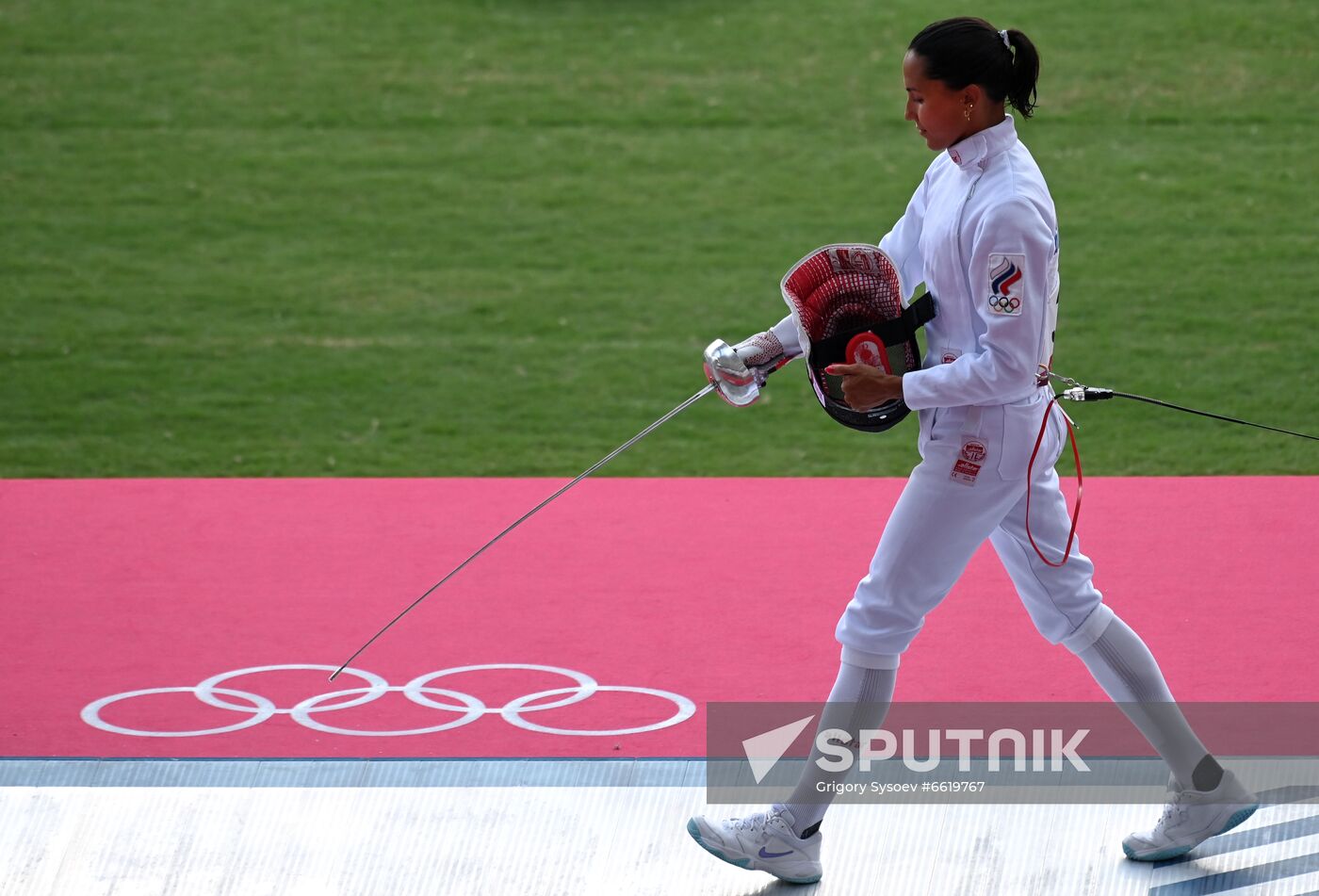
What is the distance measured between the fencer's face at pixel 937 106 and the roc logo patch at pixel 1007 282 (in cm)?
26

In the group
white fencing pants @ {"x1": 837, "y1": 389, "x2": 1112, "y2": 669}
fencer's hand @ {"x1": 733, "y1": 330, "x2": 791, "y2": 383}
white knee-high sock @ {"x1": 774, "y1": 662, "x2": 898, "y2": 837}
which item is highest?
fencer's hand @ {"x1": 733, "y1": 330, "x2": 791, "y2": 383}

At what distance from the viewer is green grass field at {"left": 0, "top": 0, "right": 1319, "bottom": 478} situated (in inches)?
272

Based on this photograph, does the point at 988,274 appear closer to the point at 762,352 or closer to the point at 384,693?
the point at 762,352

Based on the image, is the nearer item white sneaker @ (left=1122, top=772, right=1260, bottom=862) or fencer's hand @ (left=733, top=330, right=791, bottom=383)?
white sneaker @ (left=1122, top=772, right=1260, bottom=862)

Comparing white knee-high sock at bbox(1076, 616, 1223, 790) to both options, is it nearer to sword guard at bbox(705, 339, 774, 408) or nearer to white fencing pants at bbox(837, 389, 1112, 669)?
white fencing pants at bbox(837, 389, 1112, 669)

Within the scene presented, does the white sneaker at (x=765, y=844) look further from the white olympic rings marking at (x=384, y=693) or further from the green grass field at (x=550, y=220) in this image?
the green grass field at (x=550, y=220)

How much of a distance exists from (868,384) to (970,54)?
620mm

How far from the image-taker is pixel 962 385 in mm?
2701

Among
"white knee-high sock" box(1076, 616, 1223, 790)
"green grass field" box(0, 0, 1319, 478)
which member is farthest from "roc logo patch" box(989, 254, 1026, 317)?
"green grass field" box(0, 0, 1319, 478)

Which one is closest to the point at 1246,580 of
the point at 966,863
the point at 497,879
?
the point at 966,863

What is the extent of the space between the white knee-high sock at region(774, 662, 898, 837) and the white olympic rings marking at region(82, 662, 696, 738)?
90 cm

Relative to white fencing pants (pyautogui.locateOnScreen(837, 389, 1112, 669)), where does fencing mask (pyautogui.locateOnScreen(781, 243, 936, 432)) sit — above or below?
above

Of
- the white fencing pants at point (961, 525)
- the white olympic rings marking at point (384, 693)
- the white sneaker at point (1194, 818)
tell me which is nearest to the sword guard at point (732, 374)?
the white fencing pants at point (961, 525)

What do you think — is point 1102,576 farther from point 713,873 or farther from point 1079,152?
point 1079,152
